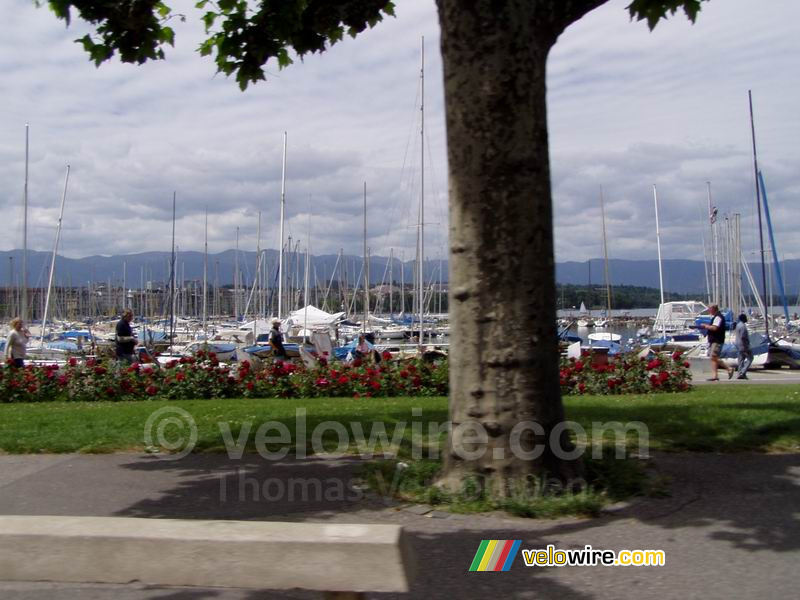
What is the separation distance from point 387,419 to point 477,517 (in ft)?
12.9

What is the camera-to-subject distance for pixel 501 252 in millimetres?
6855

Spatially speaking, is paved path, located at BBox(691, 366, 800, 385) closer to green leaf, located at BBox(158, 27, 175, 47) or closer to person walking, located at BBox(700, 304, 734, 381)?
person walking, located at BBox(700, 304, 734, 381)

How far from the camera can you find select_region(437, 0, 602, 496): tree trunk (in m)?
6.87

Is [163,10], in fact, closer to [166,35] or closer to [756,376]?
[166,35]

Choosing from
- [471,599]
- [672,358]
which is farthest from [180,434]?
[672,358]

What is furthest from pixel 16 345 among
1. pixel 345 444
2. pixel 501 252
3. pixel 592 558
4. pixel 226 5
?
pixel 592 558

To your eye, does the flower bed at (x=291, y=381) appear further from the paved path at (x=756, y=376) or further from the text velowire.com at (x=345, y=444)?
the paved path at (x=756, y=376)

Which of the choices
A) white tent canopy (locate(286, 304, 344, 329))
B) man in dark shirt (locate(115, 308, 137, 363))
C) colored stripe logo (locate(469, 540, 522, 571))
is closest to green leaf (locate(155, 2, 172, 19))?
colored stripe logo (locate(469, 540, 522, 571))

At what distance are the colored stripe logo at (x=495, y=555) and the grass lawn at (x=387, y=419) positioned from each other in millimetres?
2849

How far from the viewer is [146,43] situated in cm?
959

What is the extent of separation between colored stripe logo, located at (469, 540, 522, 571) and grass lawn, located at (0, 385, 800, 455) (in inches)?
112

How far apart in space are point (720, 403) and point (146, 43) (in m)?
8.33

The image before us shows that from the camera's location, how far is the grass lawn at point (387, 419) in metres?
9.02

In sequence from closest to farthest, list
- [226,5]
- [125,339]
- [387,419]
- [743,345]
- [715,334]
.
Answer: [226,5] < [387,419] < [125,339] < [715,334] < [743,345]
